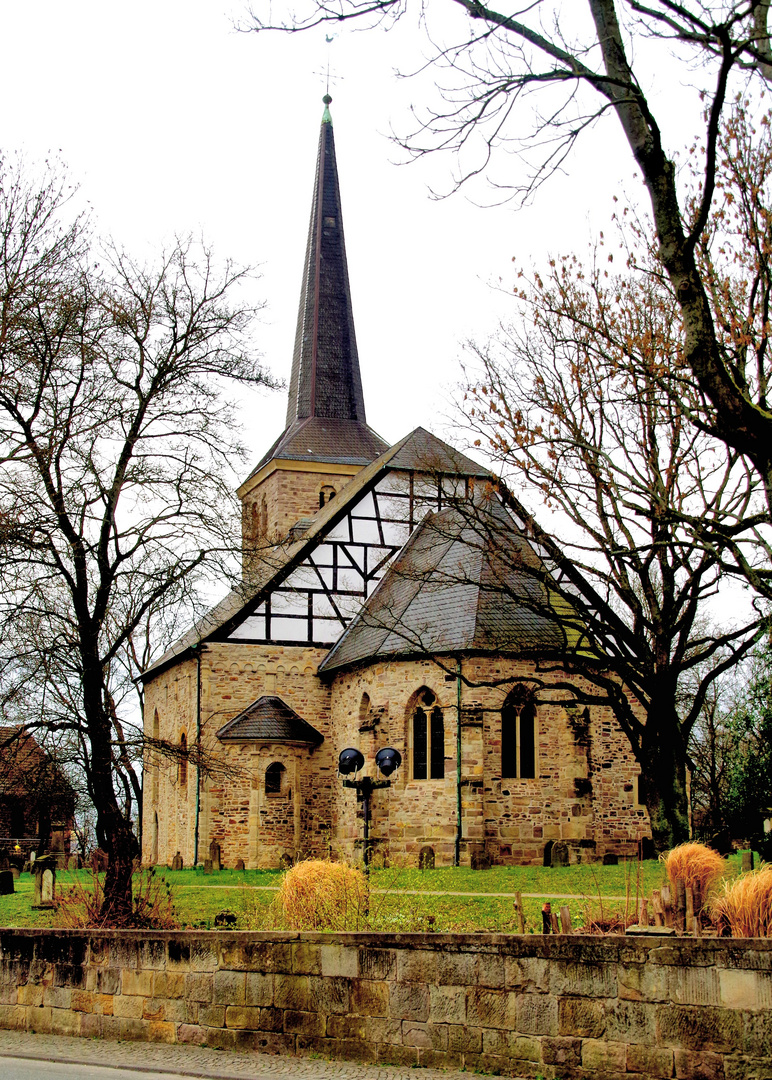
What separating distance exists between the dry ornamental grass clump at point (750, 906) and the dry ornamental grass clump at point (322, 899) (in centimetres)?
344

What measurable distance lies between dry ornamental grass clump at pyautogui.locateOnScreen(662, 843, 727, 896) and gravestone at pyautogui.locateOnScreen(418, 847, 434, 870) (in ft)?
45.4

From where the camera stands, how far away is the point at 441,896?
15.4 meters

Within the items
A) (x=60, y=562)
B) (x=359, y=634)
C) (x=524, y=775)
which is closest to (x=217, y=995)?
(x=60, y=562)

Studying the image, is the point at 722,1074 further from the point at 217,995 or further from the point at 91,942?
the point at 91,942

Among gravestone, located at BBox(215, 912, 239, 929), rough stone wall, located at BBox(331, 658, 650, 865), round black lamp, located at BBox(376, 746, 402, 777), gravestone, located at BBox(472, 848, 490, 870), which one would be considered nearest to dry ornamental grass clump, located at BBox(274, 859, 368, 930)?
gravestone, located at BBox(215, 912, 239, 929)

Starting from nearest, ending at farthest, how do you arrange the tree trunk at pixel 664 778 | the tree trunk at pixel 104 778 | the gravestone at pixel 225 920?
the gravestone at pixel 225 920 < the tree trunk at pixel 104 778 < the tree trunk at pixel 664 778

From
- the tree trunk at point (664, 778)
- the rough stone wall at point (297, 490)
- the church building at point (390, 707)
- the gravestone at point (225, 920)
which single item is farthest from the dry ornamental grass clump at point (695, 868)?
the rough stone wall at point (297, 490)

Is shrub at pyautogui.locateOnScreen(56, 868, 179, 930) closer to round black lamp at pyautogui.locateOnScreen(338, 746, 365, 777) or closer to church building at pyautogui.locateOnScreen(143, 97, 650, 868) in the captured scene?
round black lamp at pyautogui.locateOnScreen(338, 746, 365, 777)

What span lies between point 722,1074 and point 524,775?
54.8 ft

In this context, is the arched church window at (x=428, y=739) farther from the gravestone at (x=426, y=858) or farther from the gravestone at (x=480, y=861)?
the gravestone at (x=480, y=861)

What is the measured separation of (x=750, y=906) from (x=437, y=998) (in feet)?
8.17

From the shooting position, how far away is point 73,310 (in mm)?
15305

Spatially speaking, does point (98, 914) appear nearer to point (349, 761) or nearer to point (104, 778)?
point (104, 778)

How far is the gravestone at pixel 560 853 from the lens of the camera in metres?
23.1
